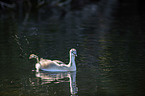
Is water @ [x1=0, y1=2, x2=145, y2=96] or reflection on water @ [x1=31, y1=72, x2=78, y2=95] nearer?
water @ [x1=0, y1=2, x2=145, y2=96]

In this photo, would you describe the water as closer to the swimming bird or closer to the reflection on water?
the reflection on water

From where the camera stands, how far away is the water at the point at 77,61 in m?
11.1

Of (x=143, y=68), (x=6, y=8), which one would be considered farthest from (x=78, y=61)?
(x=6, y=8)

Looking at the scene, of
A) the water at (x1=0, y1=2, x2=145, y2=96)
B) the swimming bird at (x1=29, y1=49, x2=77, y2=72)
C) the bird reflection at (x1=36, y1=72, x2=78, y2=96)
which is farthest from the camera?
the swimming bird at (x1=29, y1=49, x2=77, y2=72)

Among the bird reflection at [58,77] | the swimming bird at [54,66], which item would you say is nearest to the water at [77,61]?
Answer: the bird reflection at [58,77]

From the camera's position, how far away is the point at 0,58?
1509 cm

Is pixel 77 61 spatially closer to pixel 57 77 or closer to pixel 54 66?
pixel 54 66

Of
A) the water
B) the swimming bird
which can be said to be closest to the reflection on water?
the water

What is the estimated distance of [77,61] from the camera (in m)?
14.6

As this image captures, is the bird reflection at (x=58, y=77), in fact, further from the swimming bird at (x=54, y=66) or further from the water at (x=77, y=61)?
the swimming bird at (x=54, y=66)

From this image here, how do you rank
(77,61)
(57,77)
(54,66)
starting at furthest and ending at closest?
(77,61), (54,66), (57,77)

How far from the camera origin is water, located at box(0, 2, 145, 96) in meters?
11.1

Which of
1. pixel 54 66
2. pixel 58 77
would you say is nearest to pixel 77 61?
pixel 54 66

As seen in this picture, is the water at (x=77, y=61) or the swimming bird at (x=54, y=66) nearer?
the water at (x=77, y=61)
